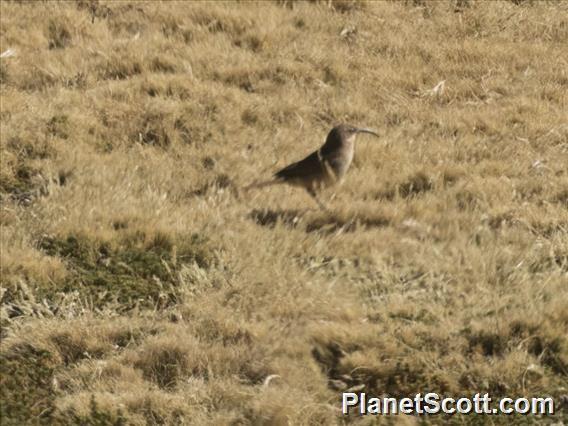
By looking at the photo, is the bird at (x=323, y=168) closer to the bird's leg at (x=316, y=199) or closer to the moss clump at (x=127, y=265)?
the bird's leg at (x=316, y=199)

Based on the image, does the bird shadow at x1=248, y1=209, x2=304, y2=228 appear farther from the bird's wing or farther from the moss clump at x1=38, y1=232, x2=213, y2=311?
the moss clump at x1=38, y1=232, x2=213, y2=311

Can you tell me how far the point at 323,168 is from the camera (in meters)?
8.45

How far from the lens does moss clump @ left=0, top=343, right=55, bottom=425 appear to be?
18.3 ft

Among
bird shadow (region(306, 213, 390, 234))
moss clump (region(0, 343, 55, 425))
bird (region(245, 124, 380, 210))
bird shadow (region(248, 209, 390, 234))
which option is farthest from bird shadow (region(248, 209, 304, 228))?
moss clump (region(0, 343, 55, 425))

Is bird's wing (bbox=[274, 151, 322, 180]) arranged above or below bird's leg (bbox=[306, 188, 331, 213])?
above

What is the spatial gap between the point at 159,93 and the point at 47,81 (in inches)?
51.5

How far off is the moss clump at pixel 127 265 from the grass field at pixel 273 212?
20 millimetres

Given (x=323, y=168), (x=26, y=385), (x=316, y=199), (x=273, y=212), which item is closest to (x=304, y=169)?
(x=323, y=168)

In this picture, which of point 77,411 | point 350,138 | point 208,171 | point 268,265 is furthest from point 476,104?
point 77,411

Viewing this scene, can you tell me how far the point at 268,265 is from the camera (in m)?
7.09

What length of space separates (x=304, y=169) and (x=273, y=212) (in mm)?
454

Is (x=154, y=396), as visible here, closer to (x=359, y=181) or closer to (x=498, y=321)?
(x=498, y=321)

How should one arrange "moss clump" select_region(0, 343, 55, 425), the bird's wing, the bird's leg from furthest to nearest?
the bird's wing < the bird's leg < "moss clump" select_region(0, 343, 55, 425)

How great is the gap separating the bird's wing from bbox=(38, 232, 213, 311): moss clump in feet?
4.17
